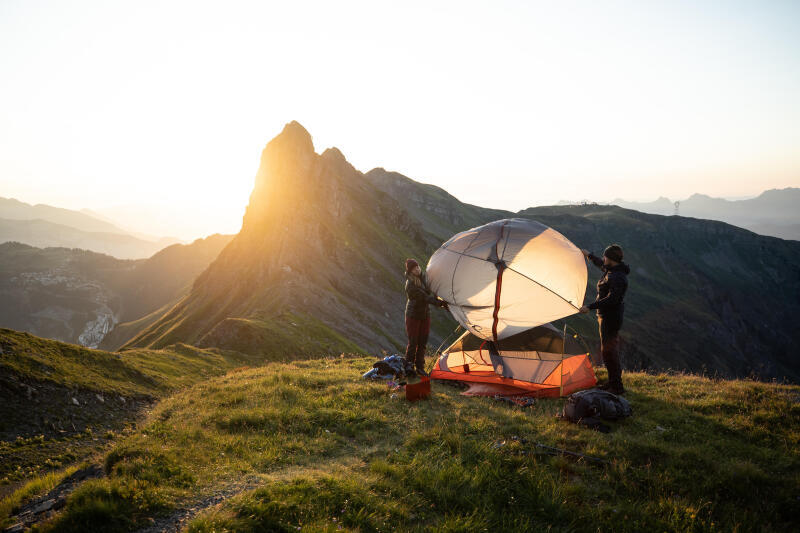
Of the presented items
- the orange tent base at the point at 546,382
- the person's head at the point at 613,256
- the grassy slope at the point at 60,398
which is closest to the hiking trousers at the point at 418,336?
the orange tent base at the point at 546,382

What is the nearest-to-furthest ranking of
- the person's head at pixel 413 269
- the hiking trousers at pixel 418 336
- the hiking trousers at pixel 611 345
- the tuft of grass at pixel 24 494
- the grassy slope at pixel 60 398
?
the tuft of grass at pixel 24 494
the grassy slope at pixel 60 398
the hiking trousers at pixel 611 345
the person's head at pixel 413 269
the hiking trousers at pixel 418 336

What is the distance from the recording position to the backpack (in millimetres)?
9266

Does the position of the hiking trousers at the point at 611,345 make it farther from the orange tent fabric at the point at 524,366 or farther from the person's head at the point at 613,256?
the person's head at the point at 613,256

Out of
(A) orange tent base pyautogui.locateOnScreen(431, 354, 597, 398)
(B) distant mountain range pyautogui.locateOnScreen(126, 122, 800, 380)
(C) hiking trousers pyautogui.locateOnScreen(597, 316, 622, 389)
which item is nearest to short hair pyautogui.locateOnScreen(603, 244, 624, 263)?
(C) hiking trousers pyautogui.locateOnScreen(597, 316, 622, 389)

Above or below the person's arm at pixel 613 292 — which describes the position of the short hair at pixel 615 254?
above

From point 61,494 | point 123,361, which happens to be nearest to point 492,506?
point 61,494

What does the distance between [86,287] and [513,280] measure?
202 m

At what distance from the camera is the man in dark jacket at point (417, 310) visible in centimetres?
1308

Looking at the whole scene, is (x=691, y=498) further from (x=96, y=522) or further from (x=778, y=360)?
(x=778, y=360)

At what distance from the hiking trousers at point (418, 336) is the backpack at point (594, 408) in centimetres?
522

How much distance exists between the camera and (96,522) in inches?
199

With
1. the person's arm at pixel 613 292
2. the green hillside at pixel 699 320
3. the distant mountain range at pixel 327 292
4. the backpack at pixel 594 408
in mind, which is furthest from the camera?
the green hillside at pixel 699 320

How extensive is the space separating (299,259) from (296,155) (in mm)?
29850

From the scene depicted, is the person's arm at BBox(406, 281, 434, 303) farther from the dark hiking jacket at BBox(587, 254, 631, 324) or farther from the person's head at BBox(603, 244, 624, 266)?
the person's head at BBox(603, 244, 624, 266)
